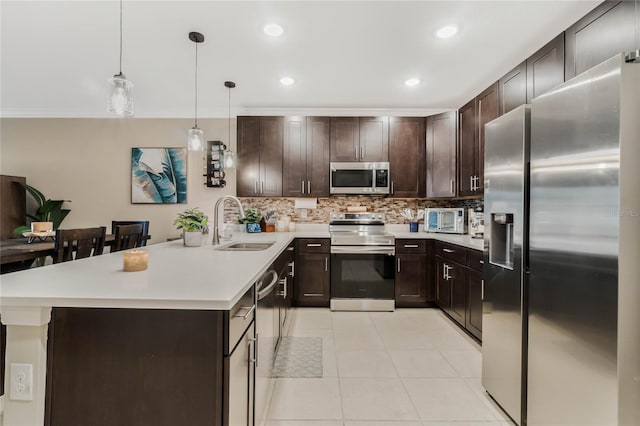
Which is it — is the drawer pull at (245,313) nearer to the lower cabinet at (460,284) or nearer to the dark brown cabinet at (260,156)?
the lower cabinet at (460,284)

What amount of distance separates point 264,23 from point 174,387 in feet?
7.52

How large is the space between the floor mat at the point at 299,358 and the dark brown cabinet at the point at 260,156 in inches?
76.0

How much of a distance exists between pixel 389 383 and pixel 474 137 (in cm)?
Result: 259

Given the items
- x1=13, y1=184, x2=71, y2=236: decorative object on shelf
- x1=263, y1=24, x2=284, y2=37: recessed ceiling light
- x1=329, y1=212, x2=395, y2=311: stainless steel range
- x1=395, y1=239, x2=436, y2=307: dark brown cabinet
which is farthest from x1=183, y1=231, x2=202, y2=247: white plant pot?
x1=13, y1=184, x2=71, y2=236: decorative object on shelf

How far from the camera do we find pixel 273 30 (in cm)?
222

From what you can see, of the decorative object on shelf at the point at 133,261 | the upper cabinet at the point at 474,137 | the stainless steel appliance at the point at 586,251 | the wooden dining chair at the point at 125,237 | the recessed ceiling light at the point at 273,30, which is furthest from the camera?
the upper cabinet at the point at 474,137

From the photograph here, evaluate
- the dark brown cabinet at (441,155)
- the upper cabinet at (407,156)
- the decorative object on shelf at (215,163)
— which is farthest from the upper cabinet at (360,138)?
the decorative object on shelf at (215,163)

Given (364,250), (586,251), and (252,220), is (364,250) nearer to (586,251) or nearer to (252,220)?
(252,220)

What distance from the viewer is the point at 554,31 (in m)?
2.13

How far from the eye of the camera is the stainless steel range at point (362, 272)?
3559mm

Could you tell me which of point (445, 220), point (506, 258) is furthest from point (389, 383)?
point (445, 220)

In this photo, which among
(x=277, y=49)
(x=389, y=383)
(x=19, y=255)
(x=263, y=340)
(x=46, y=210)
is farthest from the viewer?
(x=46, y=210)

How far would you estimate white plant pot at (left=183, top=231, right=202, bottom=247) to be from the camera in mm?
2234

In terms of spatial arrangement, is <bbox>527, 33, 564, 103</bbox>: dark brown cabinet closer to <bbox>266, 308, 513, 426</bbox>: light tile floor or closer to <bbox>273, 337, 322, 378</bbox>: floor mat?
<bbox>266, 308, 513, 426</bbox>: light tile floor
